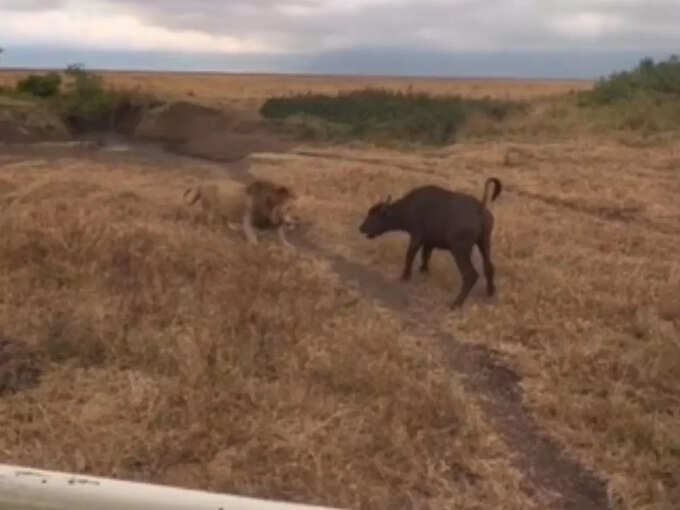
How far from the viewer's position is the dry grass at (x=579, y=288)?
6.12 meters

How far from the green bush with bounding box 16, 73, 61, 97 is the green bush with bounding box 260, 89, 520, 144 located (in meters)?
6.04

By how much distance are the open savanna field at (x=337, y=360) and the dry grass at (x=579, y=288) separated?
0.08 feet

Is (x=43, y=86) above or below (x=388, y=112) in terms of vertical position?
above

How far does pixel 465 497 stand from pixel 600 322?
342cm

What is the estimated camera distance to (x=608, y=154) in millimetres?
20984

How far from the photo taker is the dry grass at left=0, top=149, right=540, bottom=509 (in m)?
5.55

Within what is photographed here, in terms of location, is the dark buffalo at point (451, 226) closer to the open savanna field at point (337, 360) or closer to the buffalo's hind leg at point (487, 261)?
the buffalo's hind leg at point (487, 261)

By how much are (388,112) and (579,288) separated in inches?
1049

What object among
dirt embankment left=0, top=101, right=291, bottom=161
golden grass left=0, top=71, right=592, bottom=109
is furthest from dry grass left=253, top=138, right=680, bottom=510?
golden grass left=0, top=71, right=592, bottom=109

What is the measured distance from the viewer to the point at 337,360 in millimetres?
7035

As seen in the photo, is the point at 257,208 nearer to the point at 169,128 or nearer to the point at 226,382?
the point at 226,382

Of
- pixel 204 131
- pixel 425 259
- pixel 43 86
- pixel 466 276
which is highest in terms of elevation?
pixel 466 276

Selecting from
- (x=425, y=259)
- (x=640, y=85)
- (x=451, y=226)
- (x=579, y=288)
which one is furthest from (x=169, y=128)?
(x=579, y=288)

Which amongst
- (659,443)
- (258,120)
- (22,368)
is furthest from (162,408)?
(258,120)
